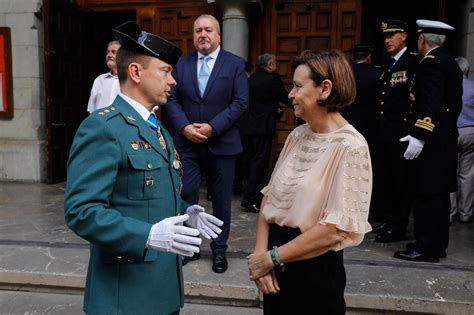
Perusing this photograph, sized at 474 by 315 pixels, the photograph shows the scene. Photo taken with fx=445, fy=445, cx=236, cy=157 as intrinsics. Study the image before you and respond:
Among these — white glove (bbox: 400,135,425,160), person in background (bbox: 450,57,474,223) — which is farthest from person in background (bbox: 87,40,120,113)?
person in background (bbox: 450,57,474,223)

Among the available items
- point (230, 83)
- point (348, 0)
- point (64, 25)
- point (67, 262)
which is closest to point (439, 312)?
point (230, 83)

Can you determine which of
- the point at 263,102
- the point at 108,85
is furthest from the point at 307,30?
the point at 108,85

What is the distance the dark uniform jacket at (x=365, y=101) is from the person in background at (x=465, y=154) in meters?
1.11

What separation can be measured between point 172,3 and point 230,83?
13.1ft

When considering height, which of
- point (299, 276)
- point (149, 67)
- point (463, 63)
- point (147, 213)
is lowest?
point (299, 276)

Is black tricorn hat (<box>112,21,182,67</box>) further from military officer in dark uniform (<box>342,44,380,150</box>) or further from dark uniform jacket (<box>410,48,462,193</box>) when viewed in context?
military officer in dark uniform (<box>342,44,380,150</box>)

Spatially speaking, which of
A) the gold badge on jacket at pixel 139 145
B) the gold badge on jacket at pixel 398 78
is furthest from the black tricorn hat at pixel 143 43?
the gold badge on jacket at pixel 398 78

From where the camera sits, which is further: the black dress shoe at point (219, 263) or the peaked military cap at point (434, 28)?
the peaked military cap at point (434, 28)

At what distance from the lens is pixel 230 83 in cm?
334

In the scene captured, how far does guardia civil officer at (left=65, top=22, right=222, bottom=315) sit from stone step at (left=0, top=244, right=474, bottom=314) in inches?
56.6

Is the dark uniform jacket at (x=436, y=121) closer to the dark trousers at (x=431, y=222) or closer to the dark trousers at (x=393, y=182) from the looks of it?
the dark trousers at (x=431, y=222)

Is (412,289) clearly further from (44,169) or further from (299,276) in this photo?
(44,169)

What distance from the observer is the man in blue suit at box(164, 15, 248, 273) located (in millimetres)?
3287

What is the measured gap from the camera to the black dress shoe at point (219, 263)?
3.26m
